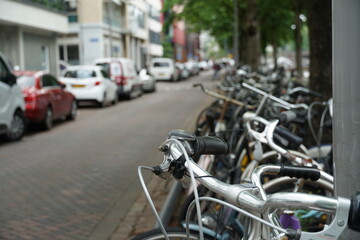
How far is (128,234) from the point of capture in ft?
18.2

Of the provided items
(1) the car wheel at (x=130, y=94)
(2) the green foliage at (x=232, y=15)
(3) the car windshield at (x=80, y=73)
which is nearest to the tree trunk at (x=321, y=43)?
(3) the car windshield at (x=80, y=73)

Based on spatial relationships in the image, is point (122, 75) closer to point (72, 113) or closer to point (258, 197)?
point (72, 113)

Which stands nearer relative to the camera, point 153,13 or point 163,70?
point 163,70

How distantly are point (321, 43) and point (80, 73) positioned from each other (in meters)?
14.8

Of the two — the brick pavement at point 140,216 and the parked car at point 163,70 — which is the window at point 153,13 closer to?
the parked car at point 163,70

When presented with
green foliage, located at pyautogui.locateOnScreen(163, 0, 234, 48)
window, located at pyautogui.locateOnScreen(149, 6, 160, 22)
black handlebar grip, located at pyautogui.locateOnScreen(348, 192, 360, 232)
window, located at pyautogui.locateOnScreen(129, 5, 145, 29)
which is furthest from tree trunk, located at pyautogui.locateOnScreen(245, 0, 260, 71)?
window, located at pyautogui.locateOnScreen(149, 6, 160, 22)

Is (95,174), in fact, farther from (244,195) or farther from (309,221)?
(244,195)

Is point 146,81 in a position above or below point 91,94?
above

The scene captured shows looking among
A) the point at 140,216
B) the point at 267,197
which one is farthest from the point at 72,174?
the point at 267,197

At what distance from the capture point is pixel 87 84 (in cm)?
2106

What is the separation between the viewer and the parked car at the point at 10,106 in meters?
11.8

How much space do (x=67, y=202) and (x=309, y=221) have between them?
3.54 metres

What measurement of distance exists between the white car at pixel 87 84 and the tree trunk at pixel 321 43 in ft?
45.2

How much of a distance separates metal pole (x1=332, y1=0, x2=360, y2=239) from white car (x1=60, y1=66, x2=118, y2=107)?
61.1 feet
